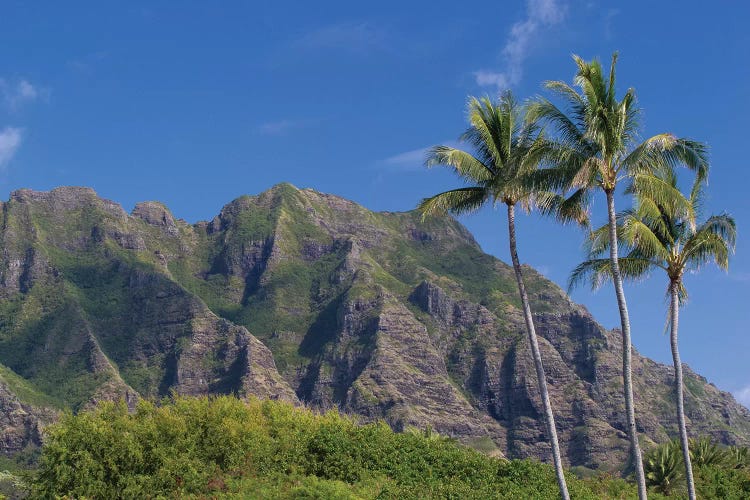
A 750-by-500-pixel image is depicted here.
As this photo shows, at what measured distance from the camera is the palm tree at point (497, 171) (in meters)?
34.4

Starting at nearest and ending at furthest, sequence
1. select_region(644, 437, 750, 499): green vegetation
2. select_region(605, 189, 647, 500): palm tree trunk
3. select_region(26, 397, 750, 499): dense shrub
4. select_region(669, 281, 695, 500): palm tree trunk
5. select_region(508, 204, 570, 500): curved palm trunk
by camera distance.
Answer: select_region(605, 189, 647, 500): palm tree trunk → select_region(508, 204, 570, 500): curved palm trunk → select_region(669, 281, 695, 500): palm tree trunk → select_region(26, 397, 750, 499): dense shrub → select_region(644, 437, 750, 499): green vegetation

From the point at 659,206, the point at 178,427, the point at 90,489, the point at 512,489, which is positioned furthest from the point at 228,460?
the point at 659,206

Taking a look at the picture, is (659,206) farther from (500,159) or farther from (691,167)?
(500,159)

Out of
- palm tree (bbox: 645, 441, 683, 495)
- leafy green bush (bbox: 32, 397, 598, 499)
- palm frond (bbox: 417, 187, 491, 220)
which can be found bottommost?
leafy green bush (bbox: 32, 397, 598, 499)

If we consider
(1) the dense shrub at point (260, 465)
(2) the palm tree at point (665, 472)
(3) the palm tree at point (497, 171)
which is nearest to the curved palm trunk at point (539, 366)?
(3) the palm tree at point (497, 171)

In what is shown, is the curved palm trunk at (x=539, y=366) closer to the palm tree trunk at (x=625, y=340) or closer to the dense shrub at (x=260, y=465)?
the palm tree trunk at (x=625, y=340)

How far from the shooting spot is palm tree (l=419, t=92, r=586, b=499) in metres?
34.4

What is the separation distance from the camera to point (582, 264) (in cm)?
3559

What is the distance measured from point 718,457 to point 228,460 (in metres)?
29.3

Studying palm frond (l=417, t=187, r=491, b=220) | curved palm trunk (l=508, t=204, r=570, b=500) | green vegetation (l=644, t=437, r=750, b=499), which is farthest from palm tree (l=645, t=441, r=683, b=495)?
palm frond (l=417, t=187, r=491, b=220)

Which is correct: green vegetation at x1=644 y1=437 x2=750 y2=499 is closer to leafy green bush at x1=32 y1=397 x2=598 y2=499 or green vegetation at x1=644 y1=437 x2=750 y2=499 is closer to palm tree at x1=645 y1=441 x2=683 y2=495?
palm tree at x1=645 y1=441 x2=683 y2=495

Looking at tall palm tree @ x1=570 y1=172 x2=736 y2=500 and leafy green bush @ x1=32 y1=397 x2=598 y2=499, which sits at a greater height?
tall palm tree @ x1=570 y1=172 x2=736 y2=500

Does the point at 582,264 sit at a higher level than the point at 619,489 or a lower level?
higher

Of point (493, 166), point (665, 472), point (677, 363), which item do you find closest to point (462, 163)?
point (493, 166)
